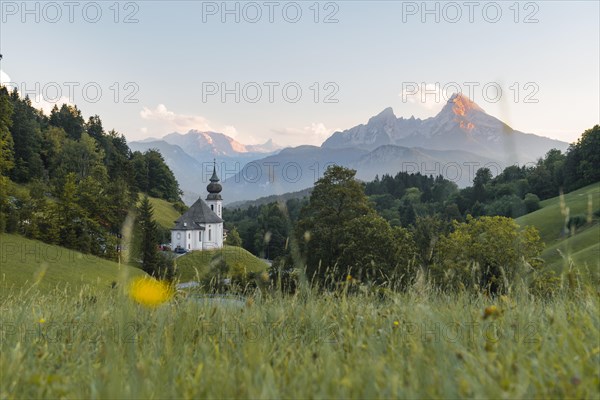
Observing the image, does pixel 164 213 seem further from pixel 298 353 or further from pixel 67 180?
pixel 298 353

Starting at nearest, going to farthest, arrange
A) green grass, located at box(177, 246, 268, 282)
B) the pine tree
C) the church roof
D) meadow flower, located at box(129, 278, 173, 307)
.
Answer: meadow flower, located at box(129, 278, 173, 307)
the pine tree
green grass, located at box(177, 246, 268, 282)
the church roof

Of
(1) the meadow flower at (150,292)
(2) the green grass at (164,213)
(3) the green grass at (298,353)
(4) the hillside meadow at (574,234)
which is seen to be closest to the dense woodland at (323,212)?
(3) the green grass at (298,353)

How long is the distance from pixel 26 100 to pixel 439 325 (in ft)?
544

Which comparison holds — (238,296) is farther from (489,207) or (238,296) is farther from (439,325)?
(489,207)

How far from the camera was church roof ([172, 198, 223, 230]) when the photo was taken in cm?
10925

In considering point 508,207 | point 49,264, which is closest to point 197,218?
point 49,264

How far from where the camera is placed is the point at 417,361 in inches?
137

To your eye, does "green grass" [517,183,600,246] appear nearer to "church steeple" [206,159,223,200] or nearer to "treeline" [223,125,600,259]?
"treeline" [223,125,600,259]

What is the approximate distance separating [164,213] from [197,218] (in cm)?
2054

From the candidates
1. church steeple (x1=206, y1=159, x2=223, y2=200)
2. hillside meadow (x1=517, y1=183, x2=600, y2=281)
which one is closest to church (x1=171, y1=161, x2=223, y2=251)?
church steeple (x1=206, y1=159, x2=223, y2=200)

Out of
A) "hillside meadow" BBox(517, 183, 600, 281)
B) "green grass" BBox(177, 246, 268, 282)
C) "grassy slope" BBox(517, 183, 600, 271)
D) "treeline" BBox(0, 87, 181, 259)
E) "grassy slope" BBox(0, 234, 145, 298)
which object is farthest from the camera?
"green grass" BBox(177, 246, 268, 282)

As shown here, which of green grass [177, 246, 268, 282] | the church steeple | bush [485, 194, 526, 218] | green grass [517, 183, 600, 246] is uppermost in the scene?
the church steeple

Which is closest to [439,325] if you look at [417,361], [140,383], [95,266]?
[417,361]

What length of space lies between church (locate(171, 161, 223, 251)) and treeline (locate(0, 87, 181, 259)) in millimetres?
13071
